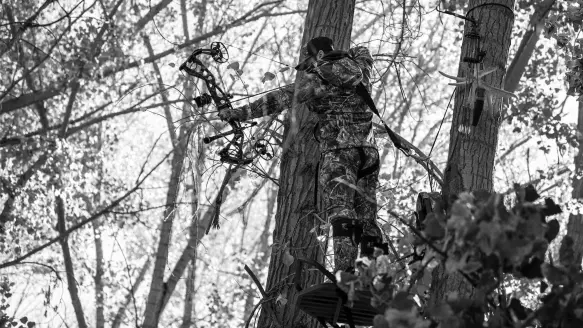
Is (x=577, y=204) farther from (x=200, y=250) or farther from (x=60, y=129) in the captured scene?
(x=200, y=250)

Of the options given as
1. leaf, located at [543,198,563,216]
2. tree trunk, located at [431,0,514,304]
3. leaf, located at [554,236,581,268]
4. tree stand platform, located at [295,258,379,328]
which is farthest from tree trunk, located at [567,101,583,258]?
leaf, located at [543,198,563,216]

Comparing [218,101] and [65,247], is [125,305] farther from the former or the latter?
[218,101]

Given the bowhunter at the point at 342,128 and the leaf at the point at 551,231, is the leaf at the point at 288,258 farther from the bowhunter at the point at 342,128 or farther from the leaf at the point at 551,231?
the leaf at the point at 551,231

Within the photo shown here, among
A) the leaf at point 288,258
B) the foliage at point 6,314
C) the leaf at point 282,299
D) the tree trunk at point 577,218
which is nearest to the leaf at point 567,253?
the leaf at point 288,258

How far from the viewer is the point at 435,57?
1933cm

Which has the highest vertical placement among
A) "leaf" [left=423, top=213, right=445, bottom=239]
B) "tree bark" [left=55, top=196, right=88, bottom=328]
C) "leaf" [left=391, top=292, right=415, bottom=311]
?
"tree bark" [left=55, top=196, right=88, bottom=328]

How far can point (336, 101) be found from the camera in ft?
17.7

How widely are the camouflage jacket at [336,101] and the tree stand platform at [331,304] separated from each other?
861 mm

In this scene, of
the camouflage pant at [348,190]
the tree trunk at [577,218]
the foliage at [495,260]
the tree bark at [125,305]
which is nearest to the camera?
the foliage at [495,260]

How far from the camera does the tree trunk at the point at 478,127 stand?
199 inches

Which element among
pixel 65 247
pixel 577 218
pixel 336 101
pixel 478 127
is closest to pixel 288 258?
pixel 336 101

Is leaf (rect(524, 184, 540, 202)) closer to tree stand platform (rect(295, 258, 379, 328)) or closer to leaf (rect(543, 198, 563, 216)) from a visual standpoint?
leaf (rect(543, 198, 563, 216))

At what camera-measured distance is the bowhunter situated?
5227 mm

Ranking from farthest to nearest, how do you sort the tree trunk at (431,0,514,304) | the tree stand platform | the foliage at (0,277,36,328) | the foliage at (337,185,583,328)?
the foliage at (0,277,36,328) → the tree trunk at (431,0,514,304) → the tree stand platform → the foliage at (337,185,583,328)
